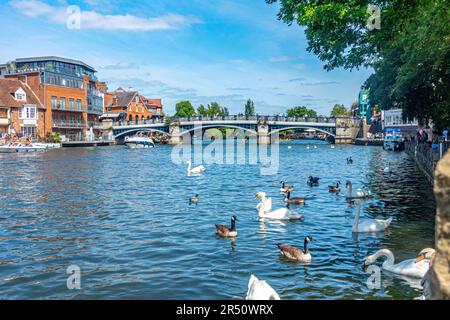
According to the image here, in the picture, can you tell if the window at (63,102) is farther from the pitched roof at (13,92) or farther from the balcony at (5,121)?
the balcony at (5,121)

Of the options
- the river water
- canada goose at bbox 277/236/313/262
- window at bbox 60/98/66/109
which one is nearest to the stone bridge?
window at bbox 60/98/66/109

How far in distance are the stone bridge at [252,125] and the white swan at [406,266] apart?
8440 cm

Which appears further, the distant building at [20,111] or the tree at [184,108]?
the tree at [184,108]

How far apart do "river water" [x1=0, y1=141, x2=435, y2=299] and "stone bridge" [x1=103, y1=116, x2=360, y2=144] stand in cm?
7139

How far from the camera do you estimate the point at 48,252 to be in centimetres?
1230

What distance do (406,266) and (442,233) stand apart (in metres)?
7.15

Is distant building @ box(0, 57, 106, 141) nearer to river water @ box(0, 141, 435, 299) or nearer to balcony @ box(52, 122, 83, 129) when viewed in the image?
balcony @ box(52, 122, 83, 129)

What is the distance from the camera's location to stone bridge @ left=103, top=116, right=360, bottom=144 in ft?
316

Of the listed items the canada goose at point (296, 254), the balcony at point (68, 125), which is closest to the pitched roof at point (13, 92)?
the balcony at point (68, 125)

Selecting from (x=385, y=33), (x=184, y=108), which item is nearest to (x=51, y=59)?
(x=184, y=108)

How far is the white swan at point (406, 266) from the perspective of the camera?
31.3ft

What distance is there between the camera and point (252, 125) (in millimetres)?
98750

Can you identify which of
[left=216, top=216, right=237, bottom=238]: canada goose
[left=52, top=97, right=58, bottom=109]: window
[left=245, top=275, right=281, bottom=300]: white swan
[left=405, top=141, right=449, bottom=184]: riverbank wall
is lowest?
[left=216, top=216, right=237, bottom=238]: canada goose
